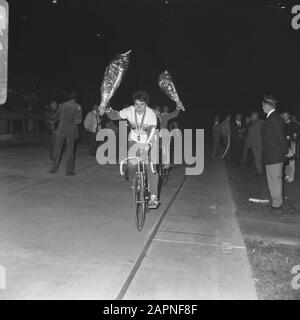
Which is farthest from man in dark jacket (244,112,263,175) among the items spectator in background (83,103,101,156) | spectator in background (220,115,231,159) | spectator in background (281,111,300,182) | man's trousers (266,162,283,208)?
man's trousers (266,162,283,208)

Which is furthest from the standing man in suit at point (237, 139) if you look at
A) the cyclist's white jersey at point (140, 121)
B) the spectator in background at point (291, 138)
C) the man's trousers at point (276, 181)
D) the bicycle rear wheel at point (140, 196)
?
the bicycle rear wheel at point (140, 196)

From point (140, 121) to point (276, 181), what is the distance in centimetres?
287

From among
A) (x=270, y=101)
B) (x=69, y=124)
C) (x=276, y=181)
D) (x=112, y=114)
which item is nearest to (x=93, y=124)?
(x=69, y=124)

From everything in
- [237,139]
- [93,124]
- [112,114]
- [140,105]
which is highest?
[140,105]

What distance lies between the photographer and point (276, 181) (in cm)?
827

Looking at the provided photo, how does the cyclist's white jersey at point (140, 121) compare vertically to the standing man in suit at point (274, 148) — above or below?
above

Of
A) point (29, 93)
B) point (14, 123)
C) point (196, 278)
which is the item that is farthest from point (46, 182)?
point (29, 93)

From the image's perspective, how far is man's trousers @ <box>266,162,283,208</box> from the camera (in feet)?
27.0

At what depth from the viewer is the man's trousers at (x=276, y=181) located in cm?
823

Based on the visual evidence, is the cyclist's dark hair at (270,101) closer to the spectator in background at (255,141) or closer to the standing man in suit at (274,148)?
the standing man in suit at (274,148)

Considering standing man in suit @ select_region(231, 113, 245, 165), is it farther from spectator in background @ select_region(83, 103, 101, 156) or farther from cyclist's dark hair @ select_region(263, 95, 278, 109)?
cyclist's dark hair @ select_region(263, 95, 278, 109)

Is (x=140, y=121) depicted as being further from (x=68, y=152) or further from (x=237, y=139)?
(x=237, y=139)
